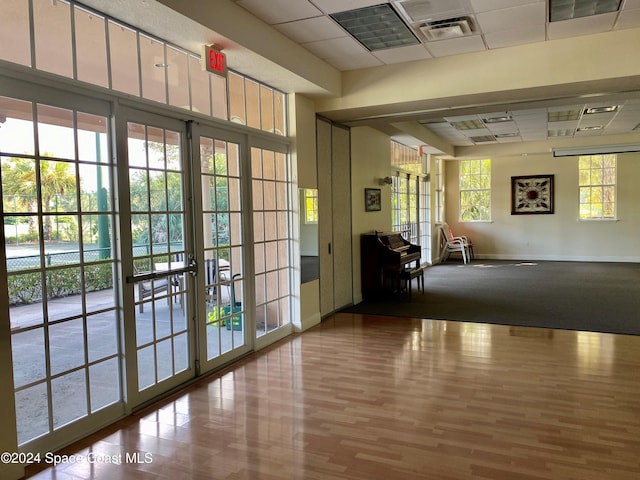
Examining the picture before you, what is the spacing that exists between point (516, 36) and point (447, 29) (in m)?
0.73

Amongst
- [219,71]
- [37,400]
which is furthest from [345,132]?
[37,400]

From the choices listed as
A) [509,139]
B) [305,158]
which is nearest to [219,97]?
[305,158]

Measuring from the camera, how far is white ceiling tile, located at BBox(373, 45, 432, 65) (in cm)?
486

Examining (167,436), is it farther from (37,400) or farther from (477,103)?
(477,103)

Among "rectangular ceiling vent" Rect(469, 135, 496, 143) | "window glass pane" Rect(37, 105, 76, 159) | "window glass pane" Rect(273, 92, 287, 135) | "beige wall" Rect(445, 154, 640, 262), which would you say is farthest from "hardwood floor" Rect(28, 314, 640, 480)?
"beige wall" Rect(445, 154, 640, 262)

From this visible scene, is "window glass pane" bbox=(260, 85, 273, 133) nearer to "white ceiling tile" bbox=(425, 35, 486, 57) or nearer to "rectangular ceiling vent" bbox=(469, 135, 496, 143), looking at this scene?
"white ceiling tile" bbox=(425, 35, 486, 57)

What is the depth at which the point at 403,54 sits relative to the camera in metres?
5.01

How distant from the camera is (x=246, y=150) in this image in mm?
4703

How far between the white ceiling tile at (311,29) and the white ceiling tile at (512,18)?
4.10ft

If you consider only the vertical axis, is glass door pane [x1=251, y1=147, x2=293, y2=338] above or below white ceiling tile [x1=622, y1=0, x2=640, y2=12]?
below

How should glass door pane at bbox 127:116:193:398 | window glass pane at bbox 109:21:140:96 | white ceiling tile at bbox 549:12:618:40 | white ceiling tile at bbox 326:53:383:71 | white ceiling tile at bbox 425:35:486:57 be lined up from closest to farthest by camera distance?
1. window glass pane at bbox 109:21:140:96
2. glass door pane at bbox 127:116:193:398
3. white ceiling tile at bbox 549:12:618:40
4. white ceiling tile at bbox 425:35:486:57
5. white ceiling tile at bbox 326:53:383:71

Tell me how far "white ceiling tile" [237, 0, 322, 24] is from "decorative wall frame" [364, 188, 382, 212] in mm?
3657

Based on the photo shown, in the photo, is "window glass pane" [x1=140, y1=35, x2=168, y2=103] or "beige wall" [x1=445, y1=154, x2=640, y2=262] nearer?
"window glass pane" [x1=140, y1=35, x2=168, y2=103]

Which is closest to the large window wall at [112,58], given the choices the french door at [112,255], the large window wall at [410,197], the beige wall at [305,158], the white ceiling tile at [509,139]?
the french door at [112,255]
